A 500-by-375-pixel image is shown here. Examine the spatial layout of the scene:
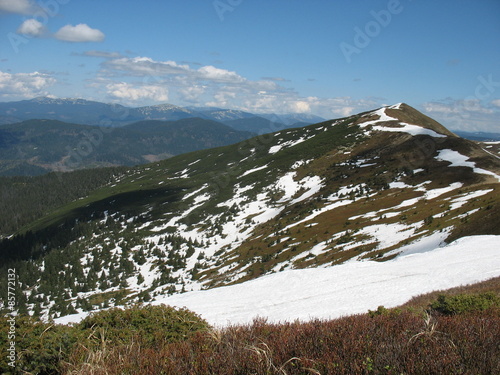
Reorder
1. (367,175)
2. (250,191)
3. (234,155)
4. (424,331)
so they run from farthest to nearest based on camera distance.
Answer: (234,155), (250,191), (367,175), (424,331)

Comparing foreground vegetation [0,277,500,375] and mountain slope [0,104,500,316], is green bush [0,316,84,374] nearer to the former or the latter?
foreground vegetation [0,277,500,375]

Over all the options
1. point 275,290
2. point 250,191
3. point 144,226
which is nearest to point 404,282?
point 275,290

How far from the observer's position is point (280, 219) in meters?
68.6

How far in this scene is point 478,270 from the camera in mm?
18516

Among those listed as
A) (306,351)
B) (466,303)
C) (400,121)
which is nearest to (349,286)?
(466,303)

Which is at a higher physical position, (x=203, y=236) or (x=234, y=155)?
(x=234, y=155)

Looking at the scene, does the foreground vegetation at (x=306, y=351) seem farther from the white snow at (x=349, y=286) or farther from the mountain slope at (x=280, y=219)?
the mountain slope at (x=280, y=219)

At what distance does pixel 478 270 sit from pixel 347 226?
1104 inches

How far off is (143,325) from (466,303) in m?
10.4

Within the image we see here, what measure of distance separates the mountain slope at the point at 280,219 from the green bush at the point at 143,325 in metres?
24.6

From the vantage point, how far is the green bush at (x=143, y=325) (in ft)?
31.3

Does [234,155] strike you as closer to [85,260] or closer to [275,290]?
[85,260]

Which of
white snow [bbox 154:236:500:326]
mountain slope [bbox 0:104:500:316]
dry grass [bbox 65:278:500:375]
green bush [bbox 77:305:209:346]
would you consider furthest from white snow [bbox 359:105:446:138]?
dry grass [bbox 65:278:500:375]

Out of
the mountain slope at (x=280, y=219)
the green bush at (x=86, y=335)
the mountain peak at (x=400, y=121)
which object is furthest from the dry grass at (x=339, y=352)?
the mountain peak at (x=400, y=121)
